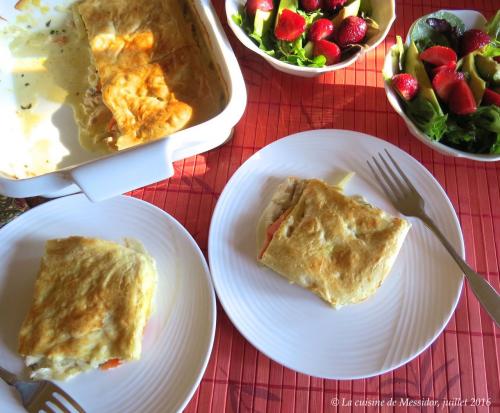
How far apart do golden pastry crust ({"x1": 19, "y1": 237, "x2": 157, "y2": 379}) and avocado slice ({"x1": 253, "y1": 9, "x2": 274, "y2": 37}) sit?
77 cm

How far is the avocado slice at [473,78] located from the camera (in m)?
1.27

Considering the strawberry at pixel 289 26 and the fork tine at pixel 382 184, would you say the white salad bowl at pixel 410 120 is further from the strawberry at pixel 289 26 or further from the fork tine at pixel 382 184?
the strawberry at pixel 289 26

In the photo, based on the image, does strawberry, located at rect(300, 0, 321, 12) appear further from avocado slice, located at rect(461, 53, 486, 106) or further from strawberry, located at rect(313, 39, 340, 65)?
avocado slice, located at rect(461, 53, 486, 106)

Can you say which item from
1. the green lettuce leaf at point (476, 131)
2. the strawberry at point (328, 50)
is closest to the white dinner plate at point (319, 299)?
the green lettuce leaf at point (476, 131)

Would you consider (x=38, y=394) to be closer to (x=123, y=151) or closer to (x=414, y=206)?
(x=123, y=151)

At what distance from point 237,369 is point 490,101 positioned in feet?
3.36

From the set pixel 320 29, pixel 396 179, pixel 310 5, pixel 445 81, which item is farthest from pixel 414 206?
pixel 310 5

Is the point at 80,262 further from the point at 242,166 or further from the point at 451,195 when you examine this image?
the point at 451,195

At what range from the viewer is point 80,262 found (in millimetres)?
1126

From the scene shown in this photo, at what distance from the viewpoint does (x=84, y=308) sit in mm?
1068

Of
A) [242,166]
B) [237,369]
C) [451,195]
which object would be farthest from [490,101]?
[237,369]

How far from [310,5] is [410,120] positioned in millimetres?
487

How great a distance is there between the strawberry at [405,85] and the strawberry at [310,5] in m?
0.35
